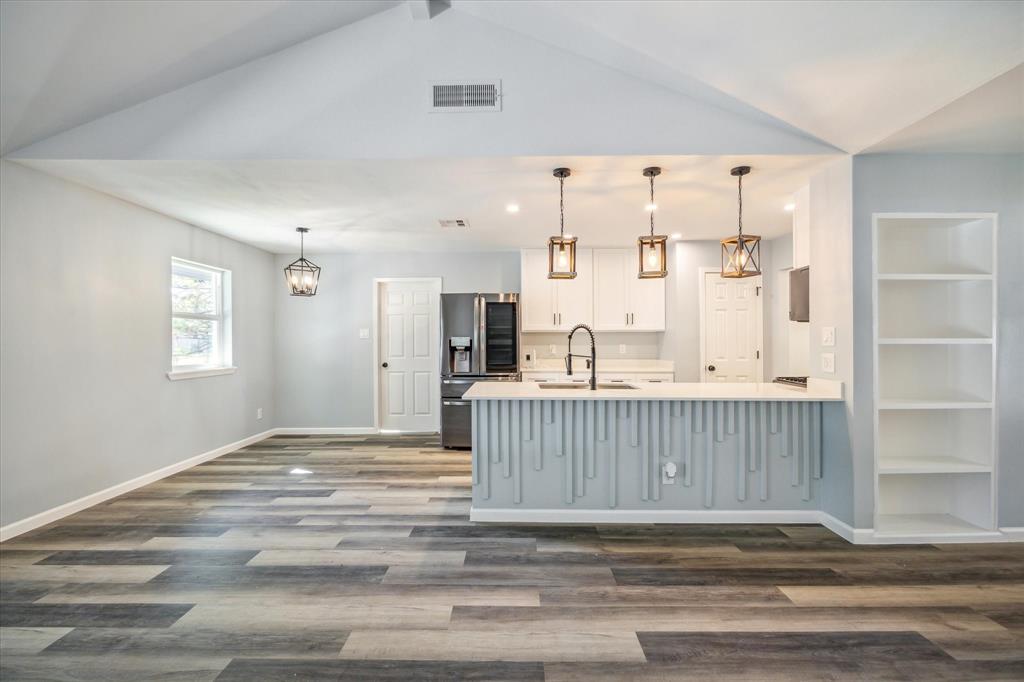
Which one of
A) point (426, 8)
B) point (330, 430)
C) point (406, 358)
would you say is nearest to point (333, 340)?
point (406, 358)

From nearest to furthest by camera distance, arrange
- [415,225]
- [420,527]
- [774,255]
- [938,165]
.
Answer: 1. [938,165]
2. [420,527]
3. [415,225]
4. [774,255]

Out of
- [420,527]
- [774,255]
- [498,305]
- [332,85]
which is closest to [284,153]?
[332,85]

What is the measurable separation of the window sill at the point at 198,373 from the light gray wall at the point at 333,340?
96 centimetres

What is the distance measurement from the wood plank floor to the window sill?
1.34 meters

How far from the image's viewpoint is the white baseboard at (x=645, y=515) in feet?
10.6

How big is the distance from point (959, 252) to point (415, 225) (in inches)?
163

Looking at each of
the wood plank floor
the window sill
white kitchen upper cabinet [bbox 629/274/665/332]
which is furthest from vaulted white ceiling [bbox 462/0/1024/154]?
the window sill

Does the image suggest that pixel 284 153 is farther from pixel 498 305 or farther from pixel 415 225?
pixel 498 305

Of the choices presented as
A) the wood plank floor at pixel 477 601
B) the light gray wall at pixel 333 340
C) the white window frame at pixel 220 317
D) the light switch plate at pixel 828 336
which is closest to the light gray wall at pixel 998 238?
the light switch plate at pixel 828 336

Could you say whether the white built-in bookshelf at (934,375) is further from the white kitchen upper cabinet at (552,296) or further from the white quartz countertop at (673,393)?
the white kitchen upper cabinet at (552,296)

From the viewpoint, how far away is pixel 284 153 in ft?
9.73

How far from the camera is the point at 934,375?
3.16 meters

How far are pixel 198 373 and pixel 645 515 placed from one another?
4342mm

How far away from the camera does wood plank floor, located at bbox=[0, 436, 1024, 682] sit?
1.84m
